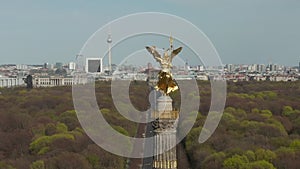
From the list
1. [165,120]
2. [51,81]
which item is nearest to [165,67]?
[165,120]

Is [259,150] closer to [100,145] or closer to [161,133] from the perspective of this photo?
[100,145]

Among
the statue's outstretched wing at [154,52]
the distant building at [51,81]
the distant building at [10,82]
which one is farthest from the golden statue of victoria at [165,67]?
the distant building at [10,82]

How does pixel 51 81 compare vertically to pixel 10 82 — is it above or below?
above

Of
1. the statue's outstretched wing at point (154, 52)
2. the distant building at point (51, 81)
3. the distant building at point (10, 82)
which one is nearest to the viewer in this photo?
the statue's outstretched wing at point (154, 52)

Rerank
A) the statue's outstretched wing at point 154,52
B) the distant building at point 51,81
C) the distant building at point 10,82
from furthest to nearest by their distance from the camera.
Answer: the distant building at point 10,82 → the distant building at point 51,81 → the statue's outstretched wing at point 154,52

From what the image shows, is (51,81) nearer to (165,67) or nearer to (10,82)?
(10,82)

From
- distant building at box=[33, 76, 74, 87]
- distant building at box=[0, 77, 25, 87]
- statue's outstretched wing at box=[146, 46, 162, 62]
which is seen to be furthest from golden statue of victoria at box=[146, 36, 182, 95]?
distant building at box=[0, 77, 25, 87]

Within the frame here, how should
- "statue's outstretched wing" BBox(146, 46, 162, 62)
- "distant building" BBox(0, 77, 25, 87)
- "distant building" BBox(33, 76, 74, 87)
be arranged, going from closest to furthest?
1. "statue's outstretched wing" BBox(146, 46, 162, 62)
2. "distant building" BBox(33, 76, 74, 87)
3. "distant building" BBox(0, 77, 25, 87)

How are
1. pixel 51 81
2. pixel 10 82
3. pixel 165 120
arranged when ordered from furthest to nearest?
pixel 10 82, pixel 51 81, pixel 165 120

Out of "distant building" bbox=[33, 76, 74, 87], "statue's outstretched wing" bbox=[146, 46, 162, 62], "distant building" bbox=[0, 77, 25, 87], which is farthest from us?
"distant building" bbox=[0, 77, 25, 87]

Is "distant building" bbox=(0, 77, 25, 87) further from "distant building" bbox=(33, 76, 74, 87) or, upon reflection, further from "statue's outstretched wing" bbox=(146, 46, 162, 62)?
"statue's outstretched wing" bbox=(146, 46, 162, 62)

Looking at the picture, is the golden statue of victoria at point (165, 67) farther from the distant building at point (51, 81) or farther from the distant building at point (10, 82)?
the distant building at point (10, 82)
